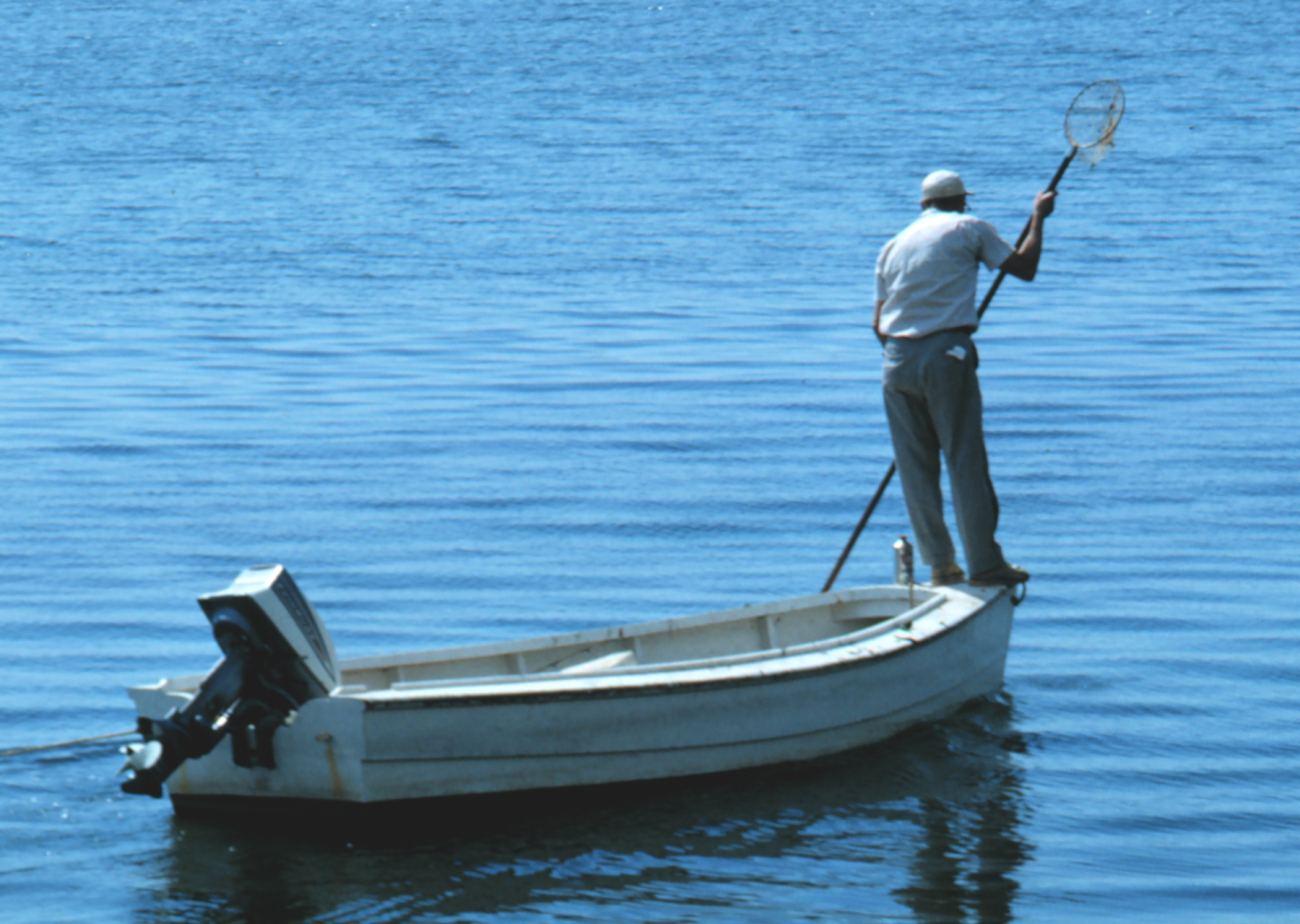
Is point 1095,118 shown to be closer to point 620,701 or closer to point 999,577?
point 999,577

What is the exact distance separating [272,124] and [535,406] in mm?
26870

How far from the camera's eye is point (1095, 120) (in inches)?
359

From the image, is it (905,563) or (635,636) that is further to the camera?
(905,563)

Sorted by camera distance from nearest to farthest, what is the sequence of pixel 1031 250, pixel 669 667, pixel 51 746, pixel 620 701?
pixel 620 701
pixel 669 667
pixel 51 746
pixel 1031 250

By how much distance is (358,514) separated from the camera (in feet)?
40.9

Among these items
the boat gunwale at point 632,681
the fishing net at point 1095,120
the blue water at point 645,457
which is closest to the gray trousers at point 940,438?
the boat gunwale at point 632,681

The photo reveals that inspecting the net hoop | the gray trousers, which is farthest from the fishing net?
the gray trousers

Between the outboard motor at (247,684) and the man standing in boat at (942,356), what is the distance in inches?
117

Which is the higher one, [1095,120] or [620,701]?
[1095,120]

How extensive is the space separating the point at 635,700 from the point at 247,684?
1.45m

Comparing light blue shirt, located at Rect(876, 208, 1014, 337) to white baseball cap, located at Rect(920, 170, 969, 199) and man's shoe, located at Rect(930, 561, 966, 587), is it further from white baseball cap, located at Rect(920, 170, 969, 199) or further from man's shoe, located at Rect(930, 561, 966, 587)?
man's shoe, located at Rect(930, 561, 966, 587)

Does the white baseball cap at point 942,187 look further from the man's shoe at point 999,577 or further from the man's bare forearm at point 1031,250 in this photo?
the man's shoe at point 999,577

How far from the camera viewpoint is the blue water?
22.1ft

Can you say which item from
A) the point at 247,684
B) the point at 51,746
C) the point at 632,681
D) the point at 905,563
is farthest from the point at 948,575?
the point at 51,746
